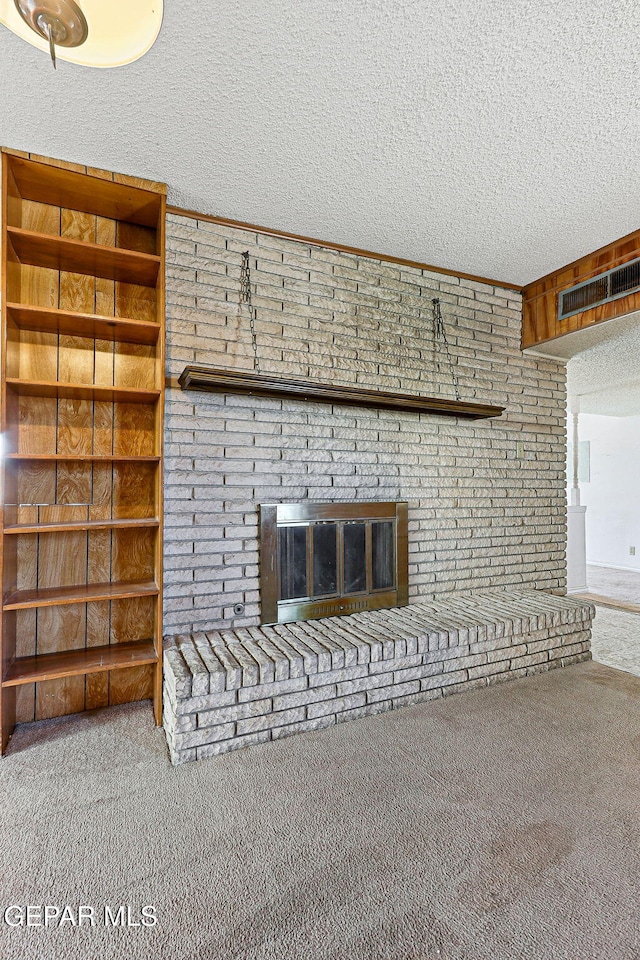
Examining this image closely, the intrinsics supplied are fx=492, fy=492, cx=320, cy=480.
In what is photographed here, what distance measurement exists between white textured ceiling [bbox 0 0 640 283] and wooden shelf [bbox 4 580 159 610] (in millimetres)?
2025

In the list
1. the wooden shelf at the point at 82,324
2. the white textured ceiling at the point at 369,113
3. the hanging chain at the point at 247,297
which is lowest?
the wooden shelf at the point at 82,324

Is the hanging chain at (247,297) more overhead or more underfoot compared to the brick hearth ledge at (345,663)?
more overhead

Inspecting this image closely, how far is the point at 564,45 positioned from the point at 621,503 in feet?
22.8

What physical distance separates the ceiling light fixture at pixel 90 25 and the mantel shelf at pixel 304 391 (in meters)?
1.19

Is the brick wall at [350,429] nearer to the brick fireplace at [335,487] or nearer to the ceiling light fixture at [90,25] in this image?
the brick fireplace at [335,487]

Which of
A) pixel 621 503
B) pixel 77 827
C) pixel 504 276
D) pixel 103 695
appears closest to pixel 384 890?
pixel 77 827

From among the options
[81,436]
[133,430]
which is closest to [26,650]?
[81,436]

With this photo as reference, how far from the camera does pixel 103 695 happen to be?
2.55 m

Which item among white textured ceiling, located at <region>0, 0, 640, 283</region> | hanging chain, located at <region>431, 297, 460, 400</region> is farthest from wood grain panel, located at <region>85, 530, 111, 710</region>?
hanging chain, located at <region>431, 297, 460, 400</region>

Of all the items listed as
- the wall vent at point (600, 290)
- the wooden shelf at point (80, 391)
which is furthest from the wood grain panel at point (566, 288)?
the wooden shelf at point (80, 391)

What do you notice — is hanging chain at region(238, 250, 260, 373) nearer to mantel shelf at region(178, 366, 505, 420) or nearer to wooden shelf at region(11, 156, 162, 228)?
mantel shelf at region(178, 366, 505, 420)

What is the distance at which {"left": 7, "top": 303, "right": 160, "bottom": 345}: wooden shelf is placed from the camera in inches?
84.9

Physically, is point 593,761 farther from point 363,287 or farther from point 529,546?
point 363,287

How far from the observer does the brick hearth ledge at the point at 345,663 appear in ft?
6.91
